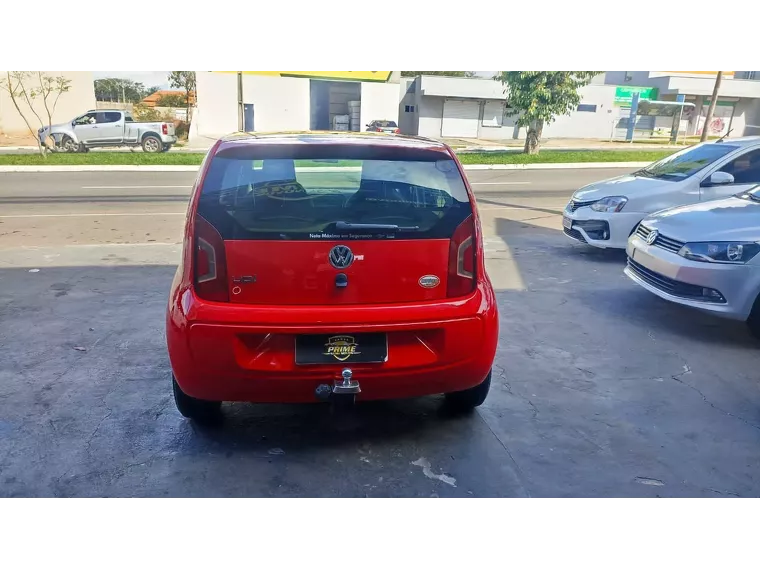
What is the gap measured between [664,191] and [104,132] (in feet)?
70.0

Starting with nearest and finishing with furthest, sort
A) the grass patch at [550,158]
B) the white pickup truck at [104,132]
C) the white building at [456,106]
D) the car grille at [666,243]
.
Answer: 1. the car grille at [666,243]
2. the grass patch at [550,158]
3. the white pickup truck at [104,132]
4. the white building at [456,106]

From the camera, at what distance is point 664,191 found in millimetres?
7465

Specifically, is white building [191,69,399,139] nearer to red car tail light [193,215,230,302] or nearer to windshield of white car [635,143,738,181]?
windshield of white car [635,143,738,181]

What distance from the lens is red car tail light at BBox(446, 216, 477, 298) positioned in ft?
10.1

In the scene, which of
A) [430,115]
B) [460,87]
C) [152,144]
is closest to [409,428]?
Answer: [152,144]

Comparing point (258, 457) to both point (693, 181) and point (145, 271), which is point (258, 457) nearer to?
point (145, 271)

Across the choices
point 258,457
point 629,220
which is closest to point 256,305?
point 258,457

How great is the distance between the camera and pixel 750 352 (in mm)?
4699

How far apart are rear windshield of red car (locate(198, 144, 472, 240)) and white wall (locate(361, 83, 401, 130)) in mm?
33866

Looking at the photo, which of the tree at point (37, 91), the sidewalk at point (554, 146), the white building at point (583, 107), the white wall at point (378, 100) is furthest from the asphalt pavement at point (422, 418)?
the white building at point (583, 107)

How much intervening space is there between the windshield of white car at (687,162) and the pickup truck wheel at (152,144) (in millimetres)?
19848

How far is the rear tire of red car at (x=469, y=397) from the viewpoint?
11.6 feet

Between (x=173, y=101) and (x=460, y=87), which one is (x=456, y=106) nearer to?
(x=460, y=87)

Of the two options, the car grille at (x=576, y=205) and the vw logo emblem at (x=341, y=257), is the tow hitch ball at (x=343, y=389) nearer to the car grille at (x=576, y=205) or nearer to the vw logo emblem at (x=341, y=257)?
the vw logo emblem at (x=341, y=257)
